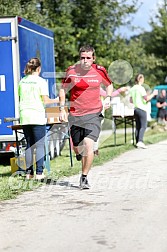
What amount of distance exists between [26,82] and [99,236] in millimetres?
4673

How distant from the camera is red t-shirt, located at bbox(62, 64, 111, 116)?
9547 millimetres

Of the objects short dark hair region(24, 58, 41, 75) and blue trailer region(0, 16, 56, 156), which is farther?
blue trailer region(0, 16, 56, 156)

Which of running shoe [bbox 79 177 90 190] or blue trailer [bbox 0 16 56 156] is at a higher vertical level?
blue trailer [bbox 0 16 56 156]

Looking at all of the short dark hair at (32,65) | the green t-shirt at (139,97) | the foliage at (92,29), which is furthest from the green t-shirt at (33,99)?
the foliage at (92,29)

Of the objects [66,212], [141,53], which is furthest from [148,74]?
[66,212]

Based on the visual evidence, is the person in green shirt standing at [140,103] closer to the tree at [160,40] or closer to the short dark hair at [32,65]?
the short dark hair at [32,65]

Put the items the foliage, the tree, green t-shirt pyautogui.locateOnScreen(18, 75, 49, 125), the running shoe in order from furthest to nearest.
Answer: the tree < the foliage < green t-shirt pyautogui.locateOnScreen(18, 75, 49, 125) < the running shoe

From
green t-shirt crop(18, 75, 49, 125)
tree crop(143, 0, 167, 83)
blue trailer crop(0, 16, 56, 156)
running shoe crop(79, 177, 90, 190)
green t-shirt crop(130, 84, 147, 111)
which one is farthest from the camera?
tree crop(143, 0, 167, 83)

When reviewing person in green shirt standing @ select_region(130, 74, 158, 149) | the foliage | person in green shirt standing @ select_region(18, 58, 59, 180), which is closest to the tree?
the foliage

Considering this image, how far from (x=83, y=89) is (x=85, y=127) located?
0.53m

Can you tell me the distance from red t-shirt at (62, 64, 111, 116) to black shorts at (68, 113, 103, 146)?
0.24 ft

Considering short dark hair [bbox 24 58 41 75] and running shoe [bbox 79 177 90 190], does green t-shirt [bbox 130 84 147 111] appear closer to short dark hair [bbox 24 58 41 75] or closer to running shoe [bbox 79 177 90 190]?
short dark hair [bbox 24 58 41 75]

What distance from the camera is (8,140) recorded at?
46.5 ft

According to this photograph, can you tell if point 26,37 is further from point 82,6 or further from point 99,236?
point 82,6
